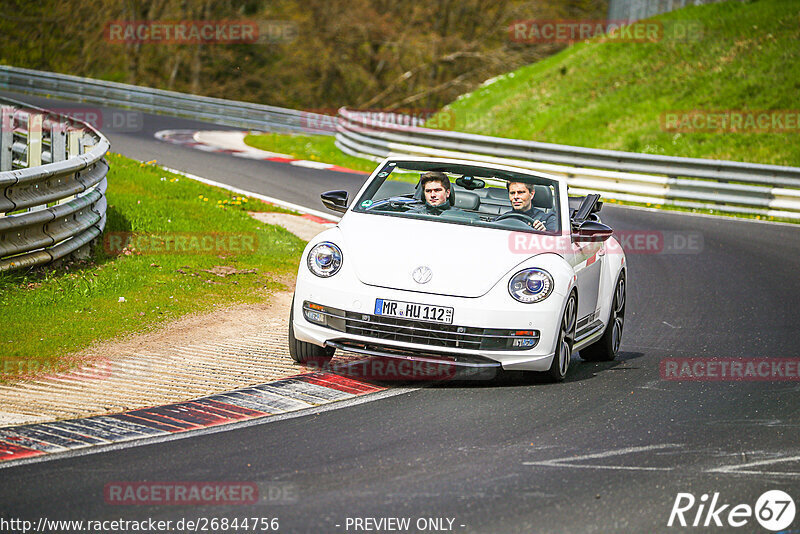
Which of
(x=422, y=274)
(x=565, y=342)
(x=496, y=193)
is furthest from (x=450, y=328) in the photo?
(x=496, y=193)

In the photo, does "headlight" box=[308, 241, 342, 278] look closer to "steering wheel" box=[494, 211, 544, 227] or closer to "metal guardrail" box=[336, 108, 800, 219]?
"steering wheel" box=[494, 211, 544, 227]

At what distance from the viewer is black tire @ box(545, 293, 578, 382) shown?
296 inches

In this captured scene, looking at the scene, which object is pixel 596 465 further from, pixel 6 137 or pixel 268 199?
pixel 6 137

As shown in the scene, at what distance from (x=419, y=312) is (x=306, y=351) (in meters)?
1.09

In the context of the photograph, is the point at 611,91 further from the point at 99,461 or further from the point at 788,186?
the point at 99,461

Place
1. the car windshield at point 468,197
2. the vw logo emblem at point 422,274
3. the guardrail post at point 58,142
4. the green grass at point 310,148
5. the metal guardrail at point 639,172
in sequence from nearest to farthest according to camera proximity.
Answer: the vw logo emblem at point 422,274
the car windshield at point 468,197
the guardrail post at point 58,142
the metal guardrail at point 639,172
the green grass at point 310,148

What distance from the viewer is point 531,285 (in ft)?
24.0

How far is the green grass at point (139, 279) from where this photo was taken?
8.06 m

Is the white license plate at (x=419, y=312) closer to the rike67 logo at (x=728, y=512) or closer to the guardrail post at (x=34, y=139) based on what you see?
the rike67 logo at (x=728, y=512)

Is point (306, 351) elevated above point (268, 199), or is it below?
above

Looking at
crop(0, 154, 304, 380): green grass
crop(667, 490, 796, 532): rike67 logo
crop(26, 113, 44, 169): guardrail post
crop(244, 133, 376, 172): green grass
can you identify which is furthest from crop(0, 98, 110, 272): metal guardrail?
crop(244, 133, 376, 172): green grass

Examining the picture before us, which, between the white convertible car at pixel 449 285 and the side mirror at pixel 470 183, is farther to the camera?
the side mirror at pixel 470 183

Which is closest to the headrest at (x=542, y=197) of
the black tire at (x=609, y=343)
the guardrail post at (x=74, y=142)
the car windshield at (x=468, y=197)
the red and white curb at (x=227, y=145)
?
the car windshield at (x=468, y=197)

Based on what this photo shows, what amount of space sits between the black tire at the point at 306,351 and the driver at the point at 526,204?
1.87 meters
